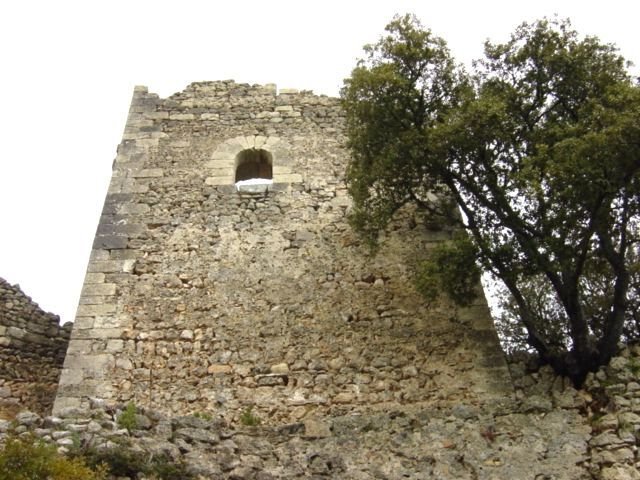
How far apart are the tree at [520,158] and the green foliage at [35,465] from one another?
4.31 meters

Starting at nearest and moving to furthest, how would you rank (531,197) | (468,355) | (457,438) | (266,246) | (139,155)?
(457,438), (531,197), (468,355), (266,246), (139,155)

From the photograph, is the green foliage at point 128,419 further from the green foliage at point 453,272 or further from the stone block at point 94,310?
the green foliage at point 453,272

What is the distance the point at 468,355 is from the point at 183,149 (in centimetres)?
535

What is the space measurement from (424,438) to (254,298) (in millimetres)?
2942

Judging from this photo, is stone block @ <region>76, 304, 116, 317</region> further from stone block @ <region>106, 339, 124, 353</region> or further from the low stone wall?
the low stone wall

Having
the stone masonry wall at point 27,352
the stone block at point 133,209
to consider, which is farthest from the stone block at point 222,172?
the stone masonry wall at point 27,352

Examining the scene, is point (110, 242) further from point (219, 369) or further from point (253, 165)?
point (253, 165)

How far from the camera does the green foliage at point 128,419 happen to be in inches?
258

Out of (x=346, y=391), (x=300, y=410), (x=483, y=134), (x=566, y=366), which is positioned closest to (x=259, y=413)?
(x=300, y=410)

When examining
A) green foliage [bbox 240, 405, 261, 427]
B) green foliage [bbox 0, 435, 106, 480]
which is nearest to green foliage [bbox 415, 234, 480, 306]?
green foliage [bbox 240, 405, 261, 427]

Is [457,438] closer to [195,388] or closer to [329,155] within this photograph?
[195,388]

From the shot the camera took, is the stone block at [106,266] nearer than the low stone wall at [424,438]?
No

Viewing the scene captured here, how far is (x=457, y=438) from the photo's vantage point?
288 inches

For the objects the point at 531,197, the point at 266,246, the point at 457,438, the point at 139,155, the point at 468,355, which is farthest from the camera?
the point at 139,155
